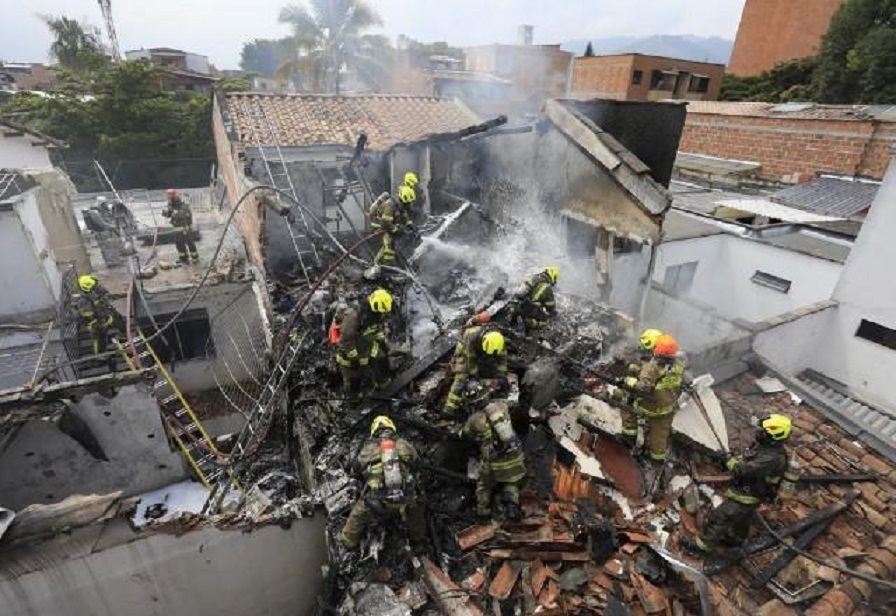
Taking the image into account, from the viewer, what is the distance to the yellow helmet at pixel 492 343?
602 centimetres

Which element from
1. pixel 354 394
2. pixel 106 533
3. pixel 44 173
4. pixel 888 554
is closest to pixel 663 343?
pixel 888 554

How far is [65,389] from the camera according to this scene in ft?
22.5

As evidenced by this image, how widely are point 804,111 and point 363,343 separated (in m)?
22.8

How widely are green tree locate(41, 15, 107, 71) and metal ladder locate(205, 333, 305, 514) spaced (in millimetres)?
33590

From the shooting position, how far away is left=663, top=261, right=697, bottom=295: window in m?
13.1

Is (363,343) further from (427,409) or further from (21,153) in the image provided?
(21,153)

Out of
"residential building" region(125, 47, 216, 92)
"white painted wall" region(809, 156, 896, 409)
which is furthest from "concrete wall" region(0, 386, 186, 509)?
"residential building" region(125, 47, 216, 92)

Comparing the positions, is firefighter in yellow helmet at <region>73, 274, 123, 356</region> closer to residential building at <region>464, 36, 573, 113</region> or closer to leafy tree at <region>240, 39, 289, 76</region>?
residential building at <region>464, 36, 573, 113</region>

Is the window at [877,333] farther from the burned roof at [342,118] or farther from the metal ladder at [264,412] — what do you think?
the metal ladder at [264,412]

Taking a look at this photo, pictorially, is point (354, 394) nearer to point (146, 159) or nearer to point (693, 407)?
point (693, 407)

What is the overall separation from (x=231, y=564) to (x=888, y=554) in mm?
7590

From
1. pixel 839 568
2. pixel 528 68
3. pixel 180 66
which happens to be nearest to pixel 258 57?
pixel 180 66

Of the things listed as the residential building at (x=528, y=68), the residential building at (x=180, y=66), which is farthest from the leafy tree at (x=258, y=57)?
the residential building at (x=528, y=68)

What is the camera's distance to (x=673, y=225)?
522 inches
